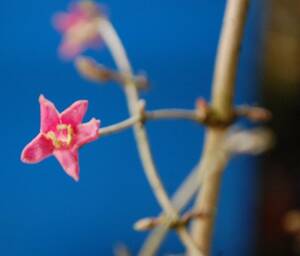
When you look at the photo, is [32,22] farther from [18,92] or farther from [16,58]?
[18,92]

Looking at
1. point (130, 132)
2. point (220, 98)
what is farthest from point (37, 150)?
point (130, 132)

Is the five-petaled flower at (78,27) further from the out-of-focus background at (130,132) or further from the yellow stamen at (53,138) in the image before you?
the yellow stamen at (53,138)

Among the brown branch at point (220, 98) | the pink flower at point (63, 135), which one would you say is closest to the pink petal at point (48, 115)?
the pink flower at point (63, 135)

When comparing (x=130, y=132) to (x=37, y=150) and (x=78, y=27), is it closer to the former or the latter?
(x=78, y=27)

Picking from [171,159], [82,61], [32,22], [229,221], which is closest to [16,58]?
[32,22]

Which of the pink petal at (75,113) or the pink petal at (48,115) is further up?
the pink petal at (48,115)
